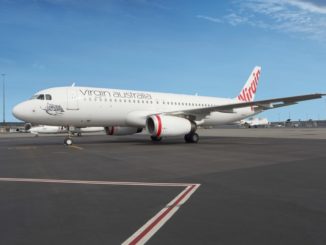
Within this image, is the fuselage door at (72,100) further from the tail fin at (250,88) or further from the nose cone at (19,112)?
the tail fin at (250,88)

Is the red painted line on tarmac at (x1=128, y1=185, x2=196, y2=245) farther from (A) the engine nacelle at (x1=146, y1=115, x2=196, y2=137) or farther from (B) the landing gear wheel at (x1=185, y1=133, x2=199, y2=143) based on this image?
(B) the landing gear wheel at (x1=185, y1=133, x2=199, y2=143)

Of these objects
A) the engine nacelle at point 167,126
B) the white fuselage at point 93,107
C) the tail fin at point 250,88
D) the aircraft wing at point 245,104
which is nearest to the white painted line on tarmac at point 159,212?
the white fuselage at point 93,107

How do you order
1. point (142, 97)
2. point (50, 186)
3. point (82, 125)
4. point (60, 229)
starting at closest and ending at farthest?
point (60, 229) < point (50, 186) < point (82, 125) < point (142, 97)

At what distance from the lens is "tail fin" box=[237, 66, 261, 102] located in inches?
1217

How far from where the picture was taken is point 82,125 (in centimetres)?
2067

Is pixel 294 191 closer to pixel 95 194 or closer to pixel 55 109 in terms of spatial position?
pixel 95 194

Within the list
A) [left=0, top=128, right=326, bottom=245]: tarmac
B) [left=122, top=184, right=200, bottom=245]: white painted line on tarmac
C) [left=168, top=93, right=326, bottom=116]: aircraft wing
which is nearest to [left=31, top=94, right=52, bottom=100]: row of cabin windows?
[left=168, top=93, right=326, bottom=116]: aircraft wing

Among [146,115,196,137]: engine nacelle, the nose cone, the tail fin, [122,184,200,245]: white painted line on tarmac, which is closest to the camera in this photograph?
[122,184,200,245]: white painted line on tarmac

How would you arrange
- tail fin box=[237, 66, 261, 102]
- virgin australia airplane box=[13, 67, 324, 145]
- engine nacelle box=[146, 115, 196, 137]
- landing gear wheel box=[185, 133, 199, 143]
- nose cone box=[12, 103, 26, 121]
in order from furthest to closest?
tail fin box=[237, 66, 261, 102] < landing gear wheel box=[185, 133, 199, 143] < engine nacelle box=[146, 115, 196, 137] < virgin australia airplane box=[13, 67, 324, 145] < nose cone box=[12, 103, 26, 121]

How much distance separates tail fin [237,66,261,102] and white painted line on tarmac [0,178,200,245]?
24.9 meters

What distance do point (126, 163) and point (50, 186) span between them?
4.23 m

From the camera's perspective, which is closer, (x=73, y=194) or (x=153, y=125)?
(x=73, y=194)

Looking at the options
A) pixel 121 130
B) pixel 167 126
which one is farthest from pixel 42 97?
pixel 167 126

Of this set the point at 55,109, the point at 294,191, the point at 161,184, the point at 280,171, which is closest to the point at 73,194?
the point at 161,184
